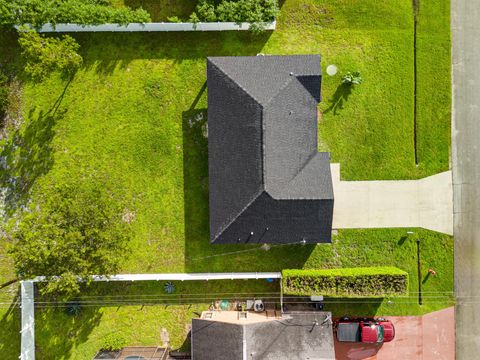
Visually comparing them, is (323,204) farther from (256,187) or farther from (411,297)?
(411,297)

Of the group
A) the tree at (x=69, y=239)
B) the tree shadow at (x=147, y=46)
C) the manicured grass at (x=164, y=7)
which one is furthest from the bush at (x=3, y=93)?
the manicured grass at (x=164, y=7)

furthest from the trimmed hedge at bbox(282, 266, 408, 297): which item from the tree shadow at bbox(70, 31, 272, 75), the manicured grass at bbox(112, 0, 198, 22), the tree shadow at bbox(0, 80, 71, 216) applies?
the manicured grass at bbox(112, 0, 198, 22)

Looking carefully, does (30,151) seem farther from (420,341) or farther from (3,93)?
(420,341)

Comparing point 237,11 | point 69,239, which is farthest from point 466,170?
point 69,239

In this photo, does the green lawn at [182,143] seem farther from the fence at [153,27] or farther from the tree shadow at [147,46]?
the fence at [153,27]

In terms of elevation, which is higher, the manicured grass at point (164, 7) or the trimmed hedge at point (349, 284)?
the manicured grass at point (164, 7)

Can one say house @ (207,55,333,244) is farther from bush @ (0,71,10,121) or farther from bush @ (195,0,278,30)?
bush @ (0,71,10,121)
